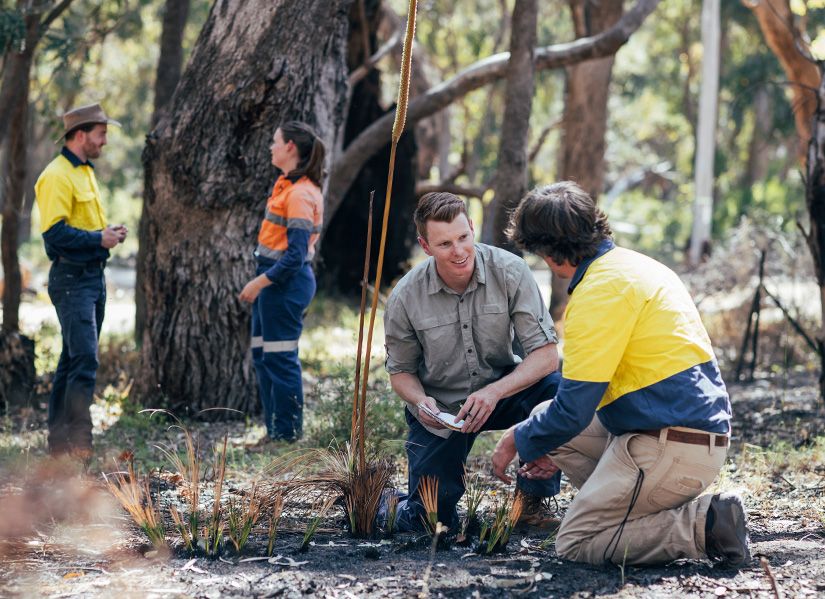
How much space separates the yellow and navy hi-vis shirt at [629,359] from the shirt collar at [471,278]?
0.65m

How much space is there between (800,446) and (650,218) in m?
26.9

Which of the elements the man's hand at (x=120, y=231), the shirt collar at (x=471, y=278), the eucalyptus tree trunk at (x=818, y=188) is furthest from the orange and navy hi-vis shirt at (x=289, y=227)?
the eucalyptus tree trunk at (x=818, y=188)

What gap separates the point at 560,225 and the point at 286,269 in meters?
2.54

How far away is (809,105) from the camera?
9.77m

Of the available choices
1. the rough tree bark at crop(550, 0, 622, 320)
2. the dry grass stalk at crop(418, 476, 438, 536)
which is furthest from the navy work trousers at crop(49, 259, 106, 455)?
the rough tree bark at crop(550, 0, 622, 320)

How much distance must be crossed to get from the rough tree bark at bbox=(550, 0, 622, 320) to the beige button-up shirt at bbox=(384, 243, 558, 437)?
9231 mm

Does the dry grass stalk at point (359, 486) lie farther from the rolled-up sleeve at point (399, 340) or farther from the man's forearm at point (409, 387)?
the rolled-up sleeve at point (399, 340)

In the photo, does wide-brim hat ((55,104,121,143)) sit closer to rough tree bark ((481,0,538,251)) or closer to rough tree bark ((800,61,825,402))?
rough tree bark ((481,0,538,251))

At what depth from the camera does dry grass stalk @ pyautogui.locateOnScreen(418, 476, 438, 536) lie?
4242mm

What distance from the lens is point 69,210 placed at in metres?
6.04

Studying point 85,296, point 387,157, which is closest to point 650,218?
point 387,157

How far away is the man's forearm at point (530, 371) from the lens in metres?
4.44

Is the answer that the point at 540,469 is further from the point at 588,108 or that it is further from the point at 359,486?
the point at 588,108

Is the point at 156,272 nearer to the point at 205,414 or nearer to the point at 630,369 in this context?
the point at 205,414
